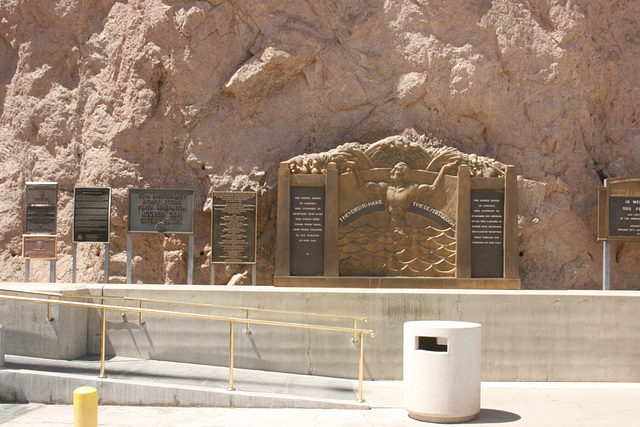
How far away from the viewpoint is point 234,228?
11391mm

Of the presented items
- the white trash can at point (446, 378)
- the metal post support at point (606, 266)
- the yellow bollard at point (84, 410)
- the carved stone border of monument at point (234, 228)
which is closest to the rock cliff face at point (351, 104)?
the metal post support at point (606, 266)

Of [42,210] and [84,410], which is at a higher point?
[42,210]

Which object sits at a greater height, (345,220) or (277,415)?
(345,220)

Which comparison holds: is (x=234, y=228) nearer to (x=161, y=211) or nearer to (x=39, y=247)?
(x=161, y=211)

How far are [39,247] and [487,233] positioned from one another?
8.56 meters

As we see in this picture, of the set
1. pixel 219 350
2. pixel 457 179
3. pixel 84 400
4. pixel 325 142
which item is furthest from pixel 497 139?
pixel 84 400

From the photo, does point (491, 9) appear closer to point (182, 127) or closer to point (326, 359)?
point (182, 127)

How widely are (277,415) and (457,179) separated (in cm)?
598

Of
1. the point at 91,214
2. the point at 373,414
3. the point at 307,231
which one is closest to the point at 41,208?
the point at 91,214

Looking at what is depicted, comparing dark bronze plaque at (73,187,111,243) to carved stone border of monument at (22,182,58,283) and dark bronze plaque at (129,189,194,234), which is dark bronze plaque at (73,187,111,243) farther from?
carved stone border of monument at (22,182,58,283)

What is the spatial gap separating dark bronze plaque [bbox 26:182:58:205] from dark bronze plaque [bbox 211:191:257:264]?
3313mm

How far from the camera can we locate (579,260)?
488 inches

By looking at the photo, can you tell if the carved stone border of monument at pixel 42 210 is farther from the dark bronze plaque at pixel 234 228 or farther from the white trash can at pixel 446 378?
the white trash can at pixel 446 378

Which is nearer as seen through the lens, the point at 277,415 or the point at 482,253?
the point at 277,415
